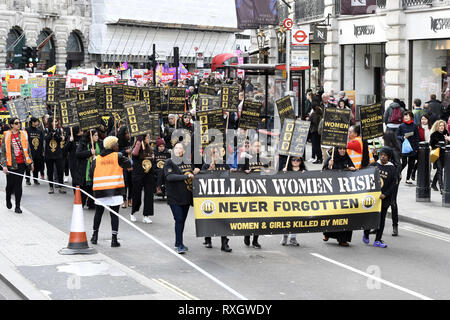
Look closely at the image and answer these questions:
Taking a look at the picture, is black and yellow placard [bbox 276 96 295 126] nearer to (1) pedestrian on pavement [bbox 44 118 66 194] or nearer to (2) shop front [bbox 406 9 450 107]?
(1) pedestrian on pavement [bbox 44 118 66 194]

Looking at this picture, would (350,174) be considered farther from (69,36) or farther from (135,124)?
(69,36)

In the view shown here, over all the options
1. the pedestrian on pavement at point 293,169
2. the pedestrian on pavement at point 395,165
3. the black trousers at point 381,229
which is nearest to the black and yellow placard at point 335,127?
the pedestrian on pavement at point 293,169

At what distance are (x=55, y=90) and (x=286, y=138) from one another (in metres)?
11.1

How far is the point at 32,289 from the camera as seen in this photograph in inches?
371

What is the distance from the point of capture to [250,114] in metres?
17.9

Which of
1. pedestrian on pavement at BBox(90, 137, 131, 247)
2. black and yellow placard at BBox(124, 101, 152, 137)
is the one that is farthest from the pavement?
black and yellow placard at BBox(124, 101, 152, 137)

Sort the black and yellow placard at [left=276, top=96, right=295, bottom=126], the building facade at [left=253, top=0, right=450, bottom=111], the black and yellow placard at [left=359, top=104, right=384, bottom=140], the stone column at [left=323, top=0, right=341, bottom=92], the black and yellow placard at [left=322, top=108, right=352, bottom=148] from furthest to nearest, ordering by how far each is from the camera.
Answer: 1. the stone column at [left=323, top=0, right=341, bottom=92]
2. the building facade at [left=253, top=0, right=450, bottom=111]
3. the black and yellow placard at [left=276, top=96, right=295, bottom=126]
4. the black and yellow placard at [left=359, top=104, right=384, bottom=140]
5. the black and yellow placard at [left=322, top=108, right=352, bottom=148]

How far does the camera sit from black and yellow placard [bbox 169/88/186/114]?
2100 centimetres

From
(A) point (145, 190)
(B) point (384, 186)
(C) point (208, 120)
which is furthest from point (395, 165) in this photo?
(A) point (145, 190)

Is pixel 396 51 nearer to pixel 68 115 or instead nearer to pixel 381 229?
pixel 68 115

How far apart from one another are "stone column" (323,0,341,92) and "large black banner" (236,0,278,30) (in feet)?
7.46

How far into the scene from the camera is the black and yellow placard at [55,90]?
22.6m

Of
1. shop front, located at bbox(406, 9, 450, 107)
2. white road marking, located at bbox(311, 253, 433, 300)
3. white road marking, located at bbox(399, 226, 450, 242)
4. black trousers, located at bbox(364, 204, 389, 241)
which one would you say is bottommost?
white road marking, located at bbox(399, 226, 450, 242)

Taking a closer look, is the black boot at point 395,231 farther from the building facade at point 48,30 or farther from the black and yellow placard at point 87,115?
the building facade at point 48,30
